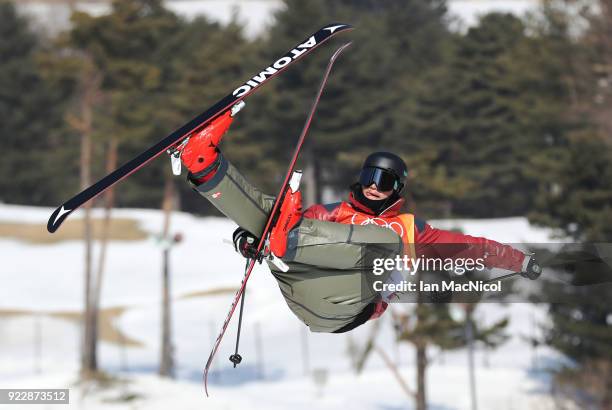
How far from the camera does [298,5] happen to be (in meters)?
67.1

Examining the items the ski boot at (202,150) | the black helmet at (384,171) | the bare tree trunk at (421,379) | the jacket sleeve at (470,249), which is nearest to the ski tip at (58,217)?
the ski boot at (202,150)

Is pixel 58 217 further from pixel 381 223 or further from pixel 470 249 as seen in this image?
pixel 470 249

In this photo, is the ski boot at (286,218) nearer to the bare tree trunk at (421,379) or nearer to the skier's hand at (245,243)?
the skier's hand at (245,243)

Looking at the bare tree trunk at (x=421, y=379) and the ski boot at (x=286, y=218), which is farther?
the bare tree trunk at (x=421, y=379)

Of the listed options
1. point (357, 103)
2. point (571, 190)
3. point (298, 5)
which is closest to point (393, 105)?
point (357, 103)

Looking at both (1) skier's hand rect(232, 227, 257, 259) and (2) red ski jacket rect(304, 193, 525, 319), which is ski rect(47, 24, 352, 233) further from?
(2) red ski jacket rect(304, 193, 525, 319)

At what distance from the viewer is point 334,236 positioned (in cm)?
536

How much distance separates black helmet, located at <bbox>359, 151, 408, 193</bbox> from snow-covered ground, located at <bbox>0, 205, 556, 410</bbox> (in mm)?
21551

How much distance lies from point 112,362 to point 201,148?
45331mm

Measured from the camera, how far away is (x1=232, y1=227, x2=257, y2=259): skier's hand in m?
5.21

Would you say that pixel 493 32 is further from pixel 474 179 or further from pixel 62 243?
pixel 62 243

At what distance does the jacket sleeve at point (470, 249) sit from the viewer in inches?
231

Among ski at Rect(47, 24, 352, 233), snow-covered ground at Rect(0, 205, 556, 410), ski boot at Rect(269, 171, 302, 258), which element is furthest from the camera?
snow-covered ground at Rect(0, 205, 556, 410)

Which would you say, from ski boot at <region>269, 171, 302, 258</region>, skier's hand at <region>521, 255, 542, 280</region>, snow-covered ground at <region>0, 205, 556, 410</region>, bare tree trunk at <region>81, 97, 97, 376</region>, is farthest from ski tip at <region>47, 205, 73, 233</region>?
bare tree trunk at <region>81, 97, 97, 376</region>
